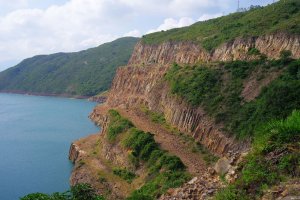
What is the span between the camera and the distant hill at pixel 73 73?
154 metres

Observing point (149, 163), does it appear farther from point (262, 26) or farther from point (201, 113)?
point (262, 26)

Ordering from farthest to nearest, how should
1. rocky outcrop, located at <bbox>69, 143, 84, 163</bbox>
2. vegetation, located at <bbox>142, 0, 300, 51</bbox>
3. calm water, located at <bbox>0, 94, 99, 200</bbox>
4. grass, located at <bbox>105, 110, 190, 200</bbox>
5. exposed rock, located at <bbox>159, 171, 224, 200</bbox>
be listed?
rocky outcrop, located at <bbox>69, 143, 84, 163</bbox>
vegetation, located at <bbox>142, 0, 300, 51</bbox>
calm water, located at <bbox>0, 94, 99, 200</bbox>
grass, located at <bbox>105, 110, 190, 200</bbox>
exposed rock, located at <bbox>159, 171, 224, 200</bbox>

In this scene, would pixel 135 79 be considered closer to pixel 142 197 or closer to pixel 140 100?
pixel 140 100

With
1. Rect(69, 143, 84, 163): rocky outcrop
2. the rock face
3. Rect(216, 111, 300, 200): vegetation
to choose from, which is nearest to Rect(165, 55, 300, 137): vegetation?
the rock face

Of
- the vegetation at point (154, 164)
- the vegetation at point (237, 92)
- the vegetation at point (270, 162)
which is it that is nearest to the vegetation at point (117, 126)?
the vegetation at point (154, 164)

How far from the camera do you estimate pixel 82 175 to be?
4600 centimetres

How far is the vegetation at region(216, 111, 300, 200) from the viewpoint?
1207 cm

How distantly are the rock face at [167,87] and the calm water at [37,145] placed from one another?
13377 millimetres

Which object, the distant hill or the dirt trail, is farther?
the distant hill

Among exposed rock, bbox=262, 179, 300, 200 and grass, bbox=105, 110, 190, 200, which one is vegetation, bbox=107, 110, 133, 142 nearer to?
grass, bbox=105, 110, 190, 200

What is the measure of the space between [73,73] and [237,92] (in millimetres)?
134911

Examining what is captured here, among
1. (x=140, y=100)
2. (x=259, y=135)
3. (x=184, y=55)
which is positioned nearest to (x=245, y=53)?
(x=184, y=55)

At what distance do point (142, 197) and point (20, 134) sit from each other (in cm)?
6089

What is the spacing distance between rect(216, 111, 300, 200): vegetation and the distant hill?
134 meters
